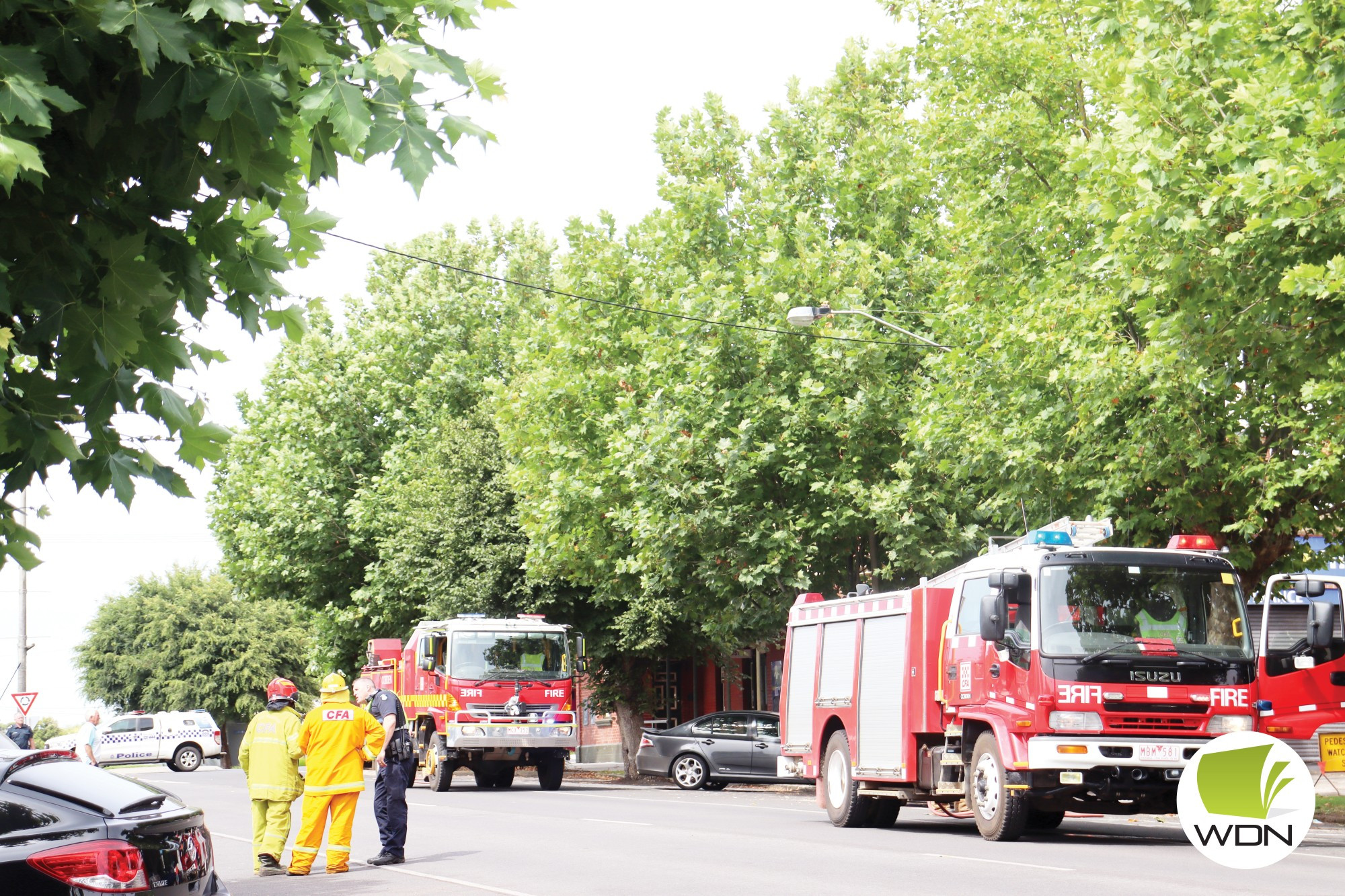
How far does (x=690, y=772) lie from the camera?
30.3 metres

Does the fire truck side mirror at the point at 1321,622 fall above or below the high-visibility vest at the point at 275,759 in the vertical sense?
above

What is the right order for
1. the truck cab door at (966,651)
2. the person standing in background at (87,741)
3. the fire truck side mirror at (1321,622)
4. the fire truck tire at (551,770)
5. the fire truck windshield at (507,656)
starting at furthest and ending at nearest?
1. the fire truck tire at (551,770)
2. the fire truck windshield at (507,656)
3. the person standing in background at (87,741)
4. the truck cab door at (966,651)
5. the fire truck side mirror at (1321,622)

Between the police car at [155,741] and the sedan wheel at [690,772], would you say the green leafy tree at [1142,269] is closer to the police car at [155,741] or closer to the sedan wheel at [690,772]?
the sedan wheel at [690,772]

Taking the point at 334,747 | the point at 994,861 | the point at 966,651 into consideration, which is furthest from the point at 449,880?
the point at 966,651

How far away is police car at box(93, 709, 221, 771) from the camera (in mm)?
47031

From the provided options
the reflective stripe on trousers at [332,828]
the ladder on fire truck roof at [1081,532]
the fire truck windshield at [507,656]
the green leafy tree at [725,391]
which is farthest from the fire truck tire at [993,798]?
the fire truck windshield at [507,656]

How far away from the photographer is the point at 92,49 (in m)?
4.83

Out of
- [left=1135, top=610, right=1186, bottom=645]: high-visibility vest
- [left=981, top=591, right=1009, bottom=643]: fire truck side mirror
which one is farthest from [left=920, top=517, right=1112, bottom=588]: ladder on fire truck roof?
[left=981, top=591, right=1009, bottom=643]: fire truck side mirror

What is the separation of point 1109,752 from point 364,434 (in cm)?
3354

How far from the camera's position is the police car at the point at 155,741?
154 feet

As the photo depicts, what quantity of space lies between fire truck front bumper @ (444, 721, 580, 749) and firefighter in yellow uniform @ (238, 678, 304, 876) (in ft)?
44.7

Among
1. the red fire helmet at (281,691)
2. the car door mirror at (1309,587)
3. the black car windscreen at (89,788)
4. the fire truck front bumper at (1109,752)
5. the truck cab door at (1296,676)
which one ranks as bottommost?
the black car windscreen at (89,788)

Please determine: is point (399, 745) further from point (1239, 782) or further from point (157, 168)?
point (157, 168)

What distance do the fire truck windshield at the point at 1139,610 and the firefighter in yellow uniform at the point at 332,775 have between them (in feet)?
20.7
